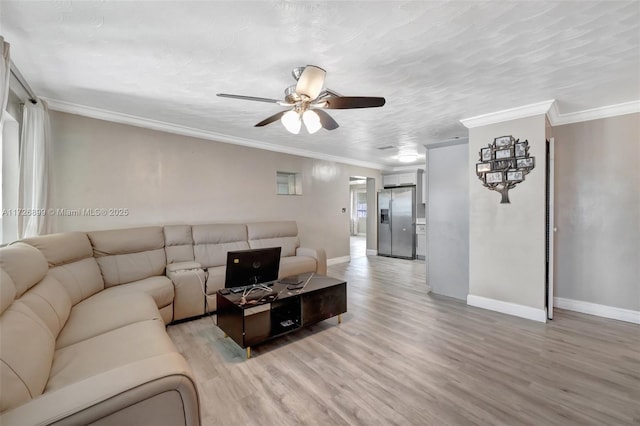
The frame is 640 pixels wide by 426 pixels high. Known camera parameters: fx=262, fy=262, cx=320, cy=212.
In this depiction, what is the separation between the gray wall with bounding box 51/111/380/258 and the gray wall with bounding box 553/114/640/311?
4.05 meters

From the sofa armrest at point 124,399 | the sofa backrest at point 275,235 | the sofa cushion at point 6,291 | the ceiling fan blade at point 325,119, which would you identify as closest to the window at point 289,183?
the sofa backrest at point 275,235

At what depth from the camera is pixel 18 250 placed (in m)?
1.62

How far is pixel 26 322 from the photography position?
4.50 feet

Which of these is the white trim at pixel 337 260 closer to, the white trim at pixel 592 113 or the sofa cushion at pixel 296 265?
the sofa cushion at pixel 296 265

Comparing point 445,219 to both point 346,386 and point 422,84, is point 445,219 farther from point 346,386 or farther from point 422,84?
point 346,386

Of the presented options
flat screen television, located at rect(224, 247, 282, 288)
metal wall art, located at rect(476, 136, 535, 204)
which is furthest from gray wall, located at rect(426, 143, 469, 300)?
flat screen television, located at rect(224, 247, 282, 288)

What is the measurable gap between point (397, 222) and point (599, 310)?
3.99 metres

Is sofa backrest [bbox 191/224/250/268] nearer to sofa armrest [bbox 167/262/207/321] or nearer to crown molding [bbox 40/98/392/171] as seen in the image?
sofa armrest [bbox 167/262/207/321]

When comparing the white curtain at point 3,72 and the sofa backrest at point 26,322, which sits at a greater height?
the white curtain at point 3,72

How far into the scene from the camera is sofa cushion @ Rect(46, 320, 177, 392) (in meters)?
1.37

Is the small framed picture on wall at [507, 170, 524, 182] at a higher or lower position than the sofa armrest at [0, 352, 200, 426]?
higher

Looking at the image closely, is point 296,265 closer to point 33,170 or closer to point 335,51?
point 335,51

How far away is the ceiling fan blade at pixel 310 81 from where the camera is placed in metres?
1.80

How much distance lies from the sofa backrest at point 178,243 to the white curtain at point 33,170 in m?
1.18
